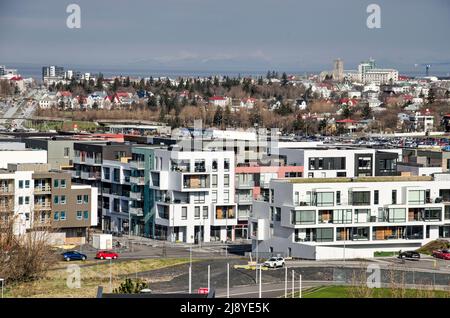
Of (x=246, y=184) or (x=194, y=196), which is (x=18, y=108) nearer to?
(x=246, y=184)

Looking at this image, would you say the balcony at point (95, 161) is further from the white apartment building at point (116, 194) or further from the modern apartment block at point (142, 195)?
the modern apartment block at point (142, 195)

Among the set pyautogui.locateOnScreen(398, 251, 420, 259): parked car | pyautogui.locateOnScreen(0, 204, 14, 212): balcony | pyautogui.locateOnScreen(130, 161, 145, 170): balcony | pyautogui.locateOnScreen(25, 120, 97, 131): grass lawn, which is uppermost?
pyautogui.locateOnScreen(130, 161, 145, 170): balcony

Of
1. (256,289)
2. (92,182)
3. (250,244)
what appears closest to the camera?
(256,289)

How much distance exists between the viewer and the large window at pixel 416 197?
1695cm

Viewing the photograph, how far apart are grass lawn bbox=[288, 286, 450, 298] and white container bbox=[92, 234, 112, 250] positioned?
418 cm

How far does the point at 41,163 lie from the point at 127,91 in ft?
135

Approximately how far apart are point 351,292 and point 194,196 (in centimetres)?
589

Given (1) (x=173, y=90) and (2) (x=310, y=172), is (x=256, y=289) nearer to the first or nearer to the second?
(2) (x=310, y=172)

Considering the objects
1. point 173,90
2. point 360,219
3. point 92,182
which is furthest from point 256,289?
point 173,90

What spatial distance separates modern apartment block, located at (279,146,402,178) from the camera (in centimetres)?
1953

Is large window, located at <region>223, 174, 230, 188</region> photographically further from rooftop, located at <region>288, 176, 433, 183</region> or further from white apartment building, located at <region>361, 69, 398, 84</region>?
white apartment building, located at <region>361, 69, 398, 84</region>

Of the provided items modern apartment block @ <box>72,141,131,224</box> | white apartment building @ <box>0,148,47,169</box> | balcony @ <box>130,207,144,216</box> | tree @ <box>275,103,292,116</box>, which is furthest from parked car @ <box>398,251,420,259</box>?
tree @ <box>275,103,292,116</box>

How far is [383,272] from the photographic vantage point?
14.9 metres

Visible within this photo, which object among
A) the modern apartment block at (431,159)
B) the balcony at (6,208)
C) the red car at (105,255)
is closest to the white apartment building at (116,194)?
the balcony at (6,208)
